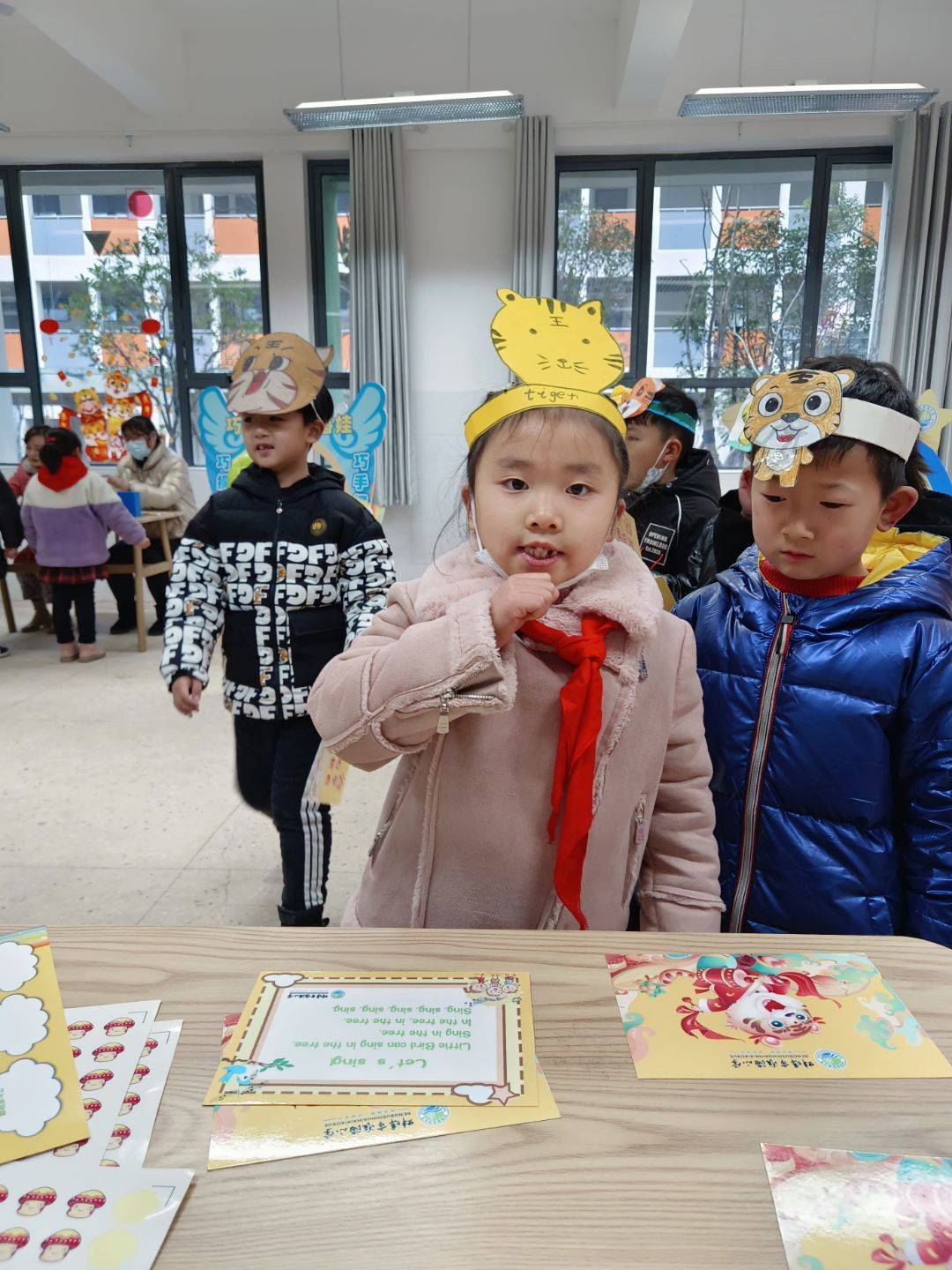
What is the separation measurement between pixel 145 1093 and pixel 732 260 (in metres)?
6.08

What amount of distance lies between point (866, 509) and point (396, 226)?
524 centimetres

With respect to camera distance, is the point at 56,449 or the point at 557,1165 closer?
the point at 557,1165

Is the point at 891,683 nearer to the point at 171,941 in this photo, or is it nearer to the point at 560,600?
the point at 560,600

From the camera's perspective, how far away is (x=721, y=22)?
5.15m

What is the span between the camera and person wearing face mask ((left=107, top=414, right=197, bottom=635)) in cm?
525

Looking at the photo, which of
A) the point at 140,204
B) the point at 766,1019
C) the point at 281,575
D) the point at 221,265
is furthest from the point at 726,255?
the point at 766,1019

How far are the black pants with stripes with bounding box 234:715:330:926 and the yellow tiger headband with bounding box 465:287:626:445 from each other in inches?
42.0

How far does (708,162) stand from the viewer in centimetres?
555

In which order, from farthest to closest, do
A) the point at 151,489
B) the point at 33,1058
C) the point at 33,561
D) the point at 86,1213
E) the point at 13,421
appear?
the point at 13,421, the point at 151,489, the point at 33,561, the point at 33,1058, the point at 86,1213

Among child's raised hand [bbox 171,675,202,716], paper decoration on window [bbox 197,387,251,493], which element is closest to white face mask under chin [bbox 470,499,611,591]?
child's raised hand [bbox 171,675,202,716]

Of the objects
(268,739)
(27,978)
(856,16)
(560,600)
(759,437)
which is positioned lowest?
(268,739)

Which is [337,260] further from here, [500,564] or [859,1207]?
[859,1207]

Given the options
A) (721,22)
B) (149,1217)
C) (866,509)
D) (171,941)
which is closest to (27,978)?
(171,941)

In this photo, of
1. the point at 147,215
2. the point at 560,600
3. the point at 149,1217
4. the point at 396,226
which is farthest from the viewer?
the point at 147,215
